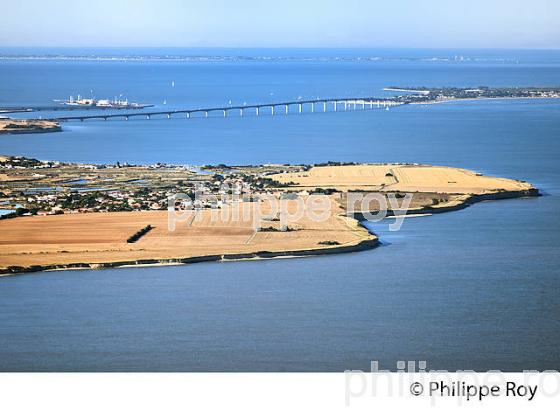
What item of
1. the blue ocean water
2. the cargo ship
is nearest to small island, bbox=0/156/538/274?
the blue ocean water

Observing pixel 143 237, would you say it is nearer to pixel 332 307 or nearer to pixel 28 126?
pixel 332 307

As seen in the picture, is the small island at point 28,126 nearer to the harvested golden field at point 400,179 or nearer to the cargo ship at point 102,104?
the cargo ship at point 102,104

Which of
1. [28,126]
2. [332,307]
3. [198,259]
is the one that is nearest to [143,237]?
[198,259]

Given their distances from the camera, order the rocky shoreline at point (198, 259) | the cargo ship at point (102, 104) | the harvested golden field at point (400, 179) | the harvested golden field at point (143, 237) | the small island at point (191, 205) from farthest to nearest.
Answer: the cargo ship at point (102, 104)
the harvested golden field at point (400, 179)
the small island at point (191, 205)
the harvested golden field at point (143, 237)
the rocky shoreline at point (198, 259)

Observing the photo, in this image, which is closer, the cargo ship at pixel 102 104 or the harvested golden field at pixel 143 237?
the harvested golden field at pixel 143 237

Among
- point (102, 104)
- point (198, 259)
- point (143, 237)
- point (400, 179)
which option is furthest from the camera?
point (102, 104)

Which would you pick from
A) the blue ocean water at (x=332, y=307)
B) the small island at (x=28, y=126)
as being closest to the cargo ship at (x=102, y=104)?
the small island at (x=28, y=126)
